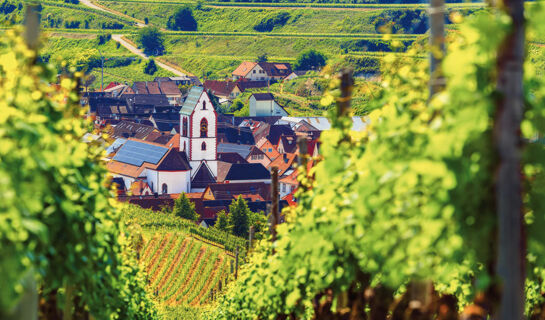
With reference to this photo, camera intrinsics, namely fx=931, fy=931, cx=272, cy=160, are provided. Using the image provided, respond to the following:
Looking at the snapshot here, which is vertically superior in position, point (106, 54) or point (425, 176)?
point (106, 54)

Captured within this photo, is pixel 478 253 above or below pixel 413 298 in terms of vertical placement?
above

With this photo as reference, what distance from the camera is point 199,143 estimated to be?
93.9m

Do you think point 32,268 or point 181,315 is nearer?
point 32,268

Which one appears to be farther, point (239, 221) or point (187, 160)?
point (187, 160)

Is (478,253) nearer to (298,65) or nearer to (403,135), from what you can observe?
(403,135)

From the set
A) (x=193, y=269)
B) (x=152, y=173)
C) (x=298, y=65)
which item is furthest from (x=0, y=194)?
(x=298, y=65)

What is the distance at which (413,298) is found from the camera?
654 cm

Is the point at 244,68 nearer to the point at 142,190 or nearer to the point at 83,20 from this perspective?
the point at 83,20

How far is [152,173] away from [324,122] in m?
34.6

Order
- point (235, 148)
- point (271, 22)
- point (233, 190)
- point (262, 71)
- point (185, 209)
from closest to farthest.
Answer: point (185, 209), point (233, 190), point (235, 148), point (262, 71), point (271, 22)

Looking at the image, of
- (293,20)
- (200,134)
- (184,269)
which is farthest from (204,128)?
(293,20)

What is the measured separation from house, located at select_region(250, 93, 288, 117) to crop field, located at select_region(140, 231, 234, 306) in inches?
3220

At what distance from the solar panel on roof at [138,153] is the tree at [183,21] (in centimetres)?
9423

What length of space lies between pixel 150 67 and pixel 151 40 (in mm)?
8424
